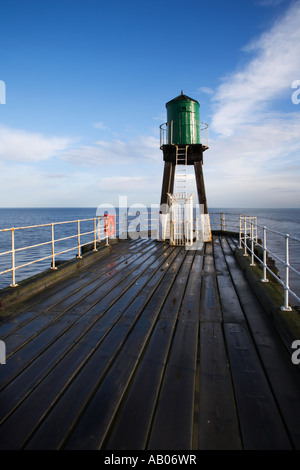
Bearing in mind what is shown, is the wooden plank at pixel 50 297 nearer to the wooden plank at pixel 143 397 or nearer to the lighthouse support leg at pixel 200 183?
the wooden plank at pixel 143 397

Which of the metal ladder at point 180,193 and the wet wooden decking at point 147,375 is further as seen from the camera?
the metal ladder at point 180,193

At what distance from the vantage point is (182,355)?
9.57 feet

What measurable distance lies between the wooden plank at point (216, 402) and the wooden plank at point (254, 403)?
58 mm

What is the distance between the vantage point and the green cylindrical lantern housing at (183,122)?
38.8 ft

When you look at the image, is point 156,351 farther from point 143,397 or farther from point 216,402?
point 216,402

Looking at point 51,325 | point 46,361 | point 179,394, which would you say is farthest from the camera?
point 51,325

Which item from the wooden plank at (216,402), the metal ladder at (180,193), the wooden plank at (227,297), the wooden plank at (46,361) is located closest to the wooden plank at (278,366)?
the wooden plank at (227,297)

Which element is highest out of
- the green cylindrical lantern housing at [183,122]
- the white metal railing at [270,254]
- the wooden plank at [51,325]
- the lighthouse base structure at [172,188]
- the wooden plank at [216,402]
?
the green cylindrical lantern housing at [183,122]

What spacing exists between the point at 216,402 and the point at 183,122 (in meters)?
11.4

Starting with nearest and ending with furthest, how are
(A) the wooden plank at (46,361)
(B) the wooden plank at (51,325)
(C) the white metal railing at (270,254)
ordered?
(A) the wooden plank at (46,361)
(B) the wooden plank at (51,325)
(C) the white metal railing at (270,254)

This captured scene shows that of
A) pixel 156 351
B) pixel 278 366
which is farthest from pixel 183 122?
pixel 278 366

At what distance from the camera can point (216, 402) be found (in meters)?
2.19

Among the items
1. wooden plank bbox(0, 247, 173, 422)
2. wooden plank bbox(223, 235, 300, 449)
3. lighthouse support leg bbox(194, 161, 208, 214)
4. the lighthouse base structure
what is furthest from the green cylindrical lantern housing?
wooden plank bbox(0, 247, 173, 422)
